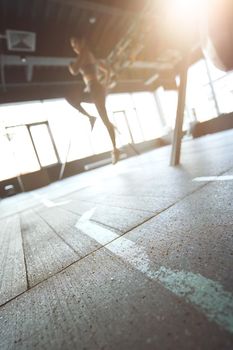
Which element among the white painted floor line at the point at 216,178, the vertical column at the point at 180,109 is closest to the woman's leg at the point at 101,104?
the vertical column at the point at 180,109

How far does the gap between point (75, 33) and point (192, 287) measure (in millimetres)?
7097

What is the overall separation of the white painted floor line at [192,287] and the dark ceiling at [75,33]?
231 centimetres

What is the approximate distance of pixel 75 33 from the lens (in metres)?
6.25

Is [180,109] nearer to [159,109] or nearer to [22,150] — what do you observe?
[22,150]

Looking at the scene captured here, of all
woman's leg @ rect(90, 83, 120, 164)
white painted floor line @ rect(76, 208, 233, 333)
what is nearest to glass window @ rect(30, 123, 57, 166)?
woman's leg @ rect(90, 83, 120, 164)

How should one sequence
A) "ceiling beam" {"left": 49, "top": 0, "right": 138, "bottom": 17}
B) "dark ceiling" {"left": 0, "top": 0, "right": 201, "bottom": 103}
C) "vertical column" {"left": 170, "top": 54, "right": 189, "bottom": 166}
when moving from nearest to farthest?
"vertical column" {"left": 170, "top": 54, "right": 189, "bottom": 166} < "dark ceiling" {"left": 0, "top": 0, "right": 201, "bottom": 103} < "ceiling beam" {"left": 49, "top": 0, "right": 138, "bottom": 17}

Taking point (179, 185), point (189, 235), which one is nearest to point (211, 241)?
point (189, 235)

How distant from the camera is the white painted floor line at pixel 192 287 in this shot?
50 cm

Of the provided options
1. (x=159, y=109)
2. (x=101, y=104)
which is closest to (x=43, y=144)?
(x=159, y=109)

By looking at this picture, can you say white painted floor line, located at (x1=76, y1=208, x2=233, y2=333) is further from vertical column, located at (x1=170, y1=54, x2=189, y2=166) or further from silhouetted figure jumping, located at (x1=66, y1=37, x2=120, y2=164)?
vertical column, located at (x1=170, y1=54, x2=189, y2=166)

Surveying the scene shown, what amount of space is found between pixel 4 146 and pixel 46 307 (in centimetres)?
991

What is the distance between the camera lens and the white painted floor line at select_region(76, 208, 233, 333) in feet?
1.64

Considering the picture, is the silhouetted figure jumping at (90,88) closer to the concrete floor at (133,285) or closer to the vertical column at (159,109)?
the concrete floor at (133,285)

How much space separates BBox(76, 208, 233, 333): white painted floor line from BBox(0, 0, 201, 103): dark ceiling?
231 centimetres
